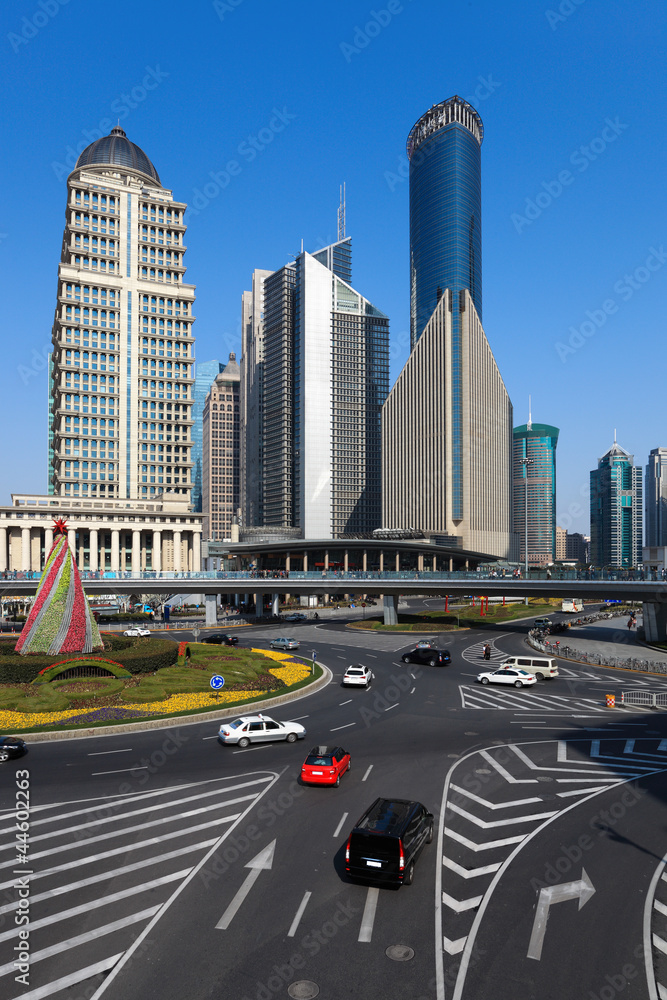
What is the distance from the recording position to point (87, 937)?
14.1 m

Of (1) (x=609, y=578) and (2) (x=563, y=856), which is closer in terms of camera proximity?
(2) (x=563, y=856)

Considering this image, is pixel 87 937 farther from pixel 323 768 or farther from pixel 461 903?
pixel 323 768

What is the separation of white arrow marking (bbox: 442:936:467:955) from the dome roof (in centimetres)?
15992

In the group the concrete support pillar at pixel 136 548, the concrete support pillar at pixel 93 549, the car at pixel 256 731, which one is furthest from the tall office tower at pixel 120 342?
the car at pixel 256 731

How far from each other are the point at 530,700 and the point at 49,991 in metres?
33.6

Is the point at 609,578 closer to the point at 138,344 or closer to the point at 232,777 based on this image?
the point at 232,777

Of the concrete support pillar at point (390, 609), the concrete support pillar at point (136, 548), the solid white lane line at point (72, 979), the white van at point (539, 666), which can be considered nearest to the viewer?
the solid white lane line at point (72, 979)

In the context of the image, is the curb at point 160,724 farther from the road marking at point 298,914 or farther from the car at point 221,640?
the car at point 221,640

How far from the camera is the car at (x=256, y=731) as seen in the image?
2941cm

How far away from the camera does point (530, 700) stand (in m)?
40.8

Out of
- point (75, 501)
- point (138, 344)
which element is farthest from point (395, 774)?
point (138, 344)

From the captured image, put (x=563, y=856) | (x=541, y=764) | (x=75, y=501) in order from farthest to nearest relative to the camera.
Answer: (x=75, y=501), (x=541, y=764), (x=563, y=856)

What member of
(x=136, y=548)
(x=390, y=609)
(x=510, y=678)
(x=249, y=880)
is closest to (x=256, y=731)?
(x=249, y=880)

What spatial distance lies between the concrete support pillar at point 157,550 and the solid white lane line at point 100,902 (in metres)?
110
